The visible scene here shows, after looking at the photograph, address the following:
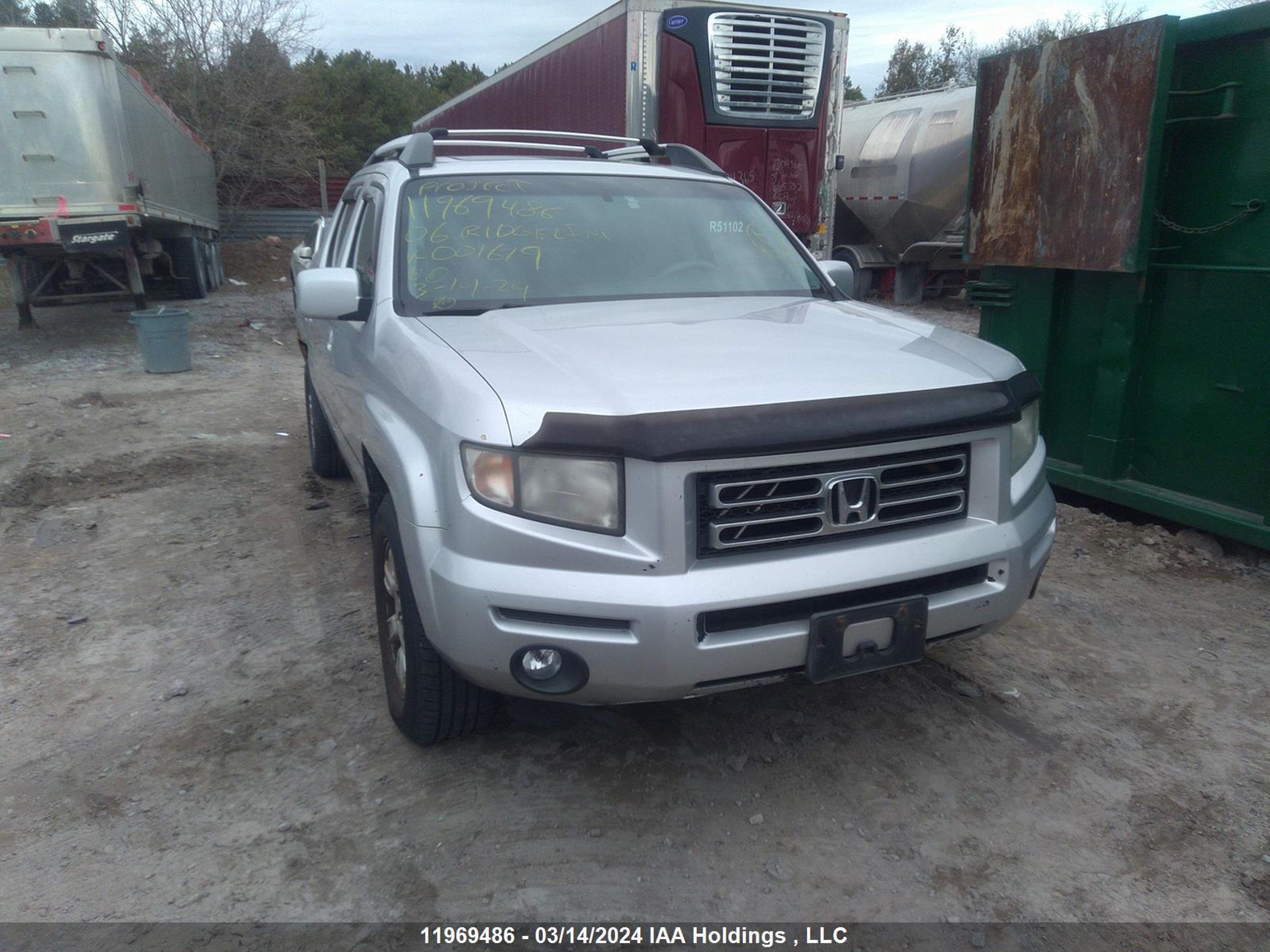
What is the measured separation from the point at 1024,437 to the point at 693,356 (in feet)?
3.52

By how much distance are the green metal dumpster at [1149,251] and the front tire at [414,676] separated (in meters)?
3.70

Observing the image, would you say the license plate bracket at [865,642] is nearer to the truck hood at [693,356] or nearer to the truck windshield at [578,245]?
the truck hood at [693,356]

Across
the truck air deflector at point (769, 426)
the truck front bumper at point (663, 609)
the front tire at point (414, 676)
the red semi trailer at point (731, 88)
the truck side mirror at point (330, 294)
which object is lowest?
the front tire at point (414, 676)

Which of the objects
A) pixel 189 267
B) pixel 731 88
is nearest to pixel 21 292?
pixel 189 267

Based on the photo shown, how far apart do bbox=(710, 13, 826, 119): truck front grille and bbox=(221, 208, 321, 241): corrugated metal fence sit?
58.3 feet

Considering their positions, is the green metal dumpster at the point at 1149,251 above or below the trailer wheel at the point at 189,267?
above

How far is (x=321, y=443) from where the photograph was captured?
597 cm

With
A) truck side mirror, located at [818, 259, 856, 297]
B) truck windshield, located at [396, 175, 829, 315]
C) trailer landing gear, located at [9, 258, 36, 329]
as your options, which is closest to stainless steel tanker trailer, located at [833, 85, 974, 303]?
truck side mirror, located at [818, 259, 856, 297]

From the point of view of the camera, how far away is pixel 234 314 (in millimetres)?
14859

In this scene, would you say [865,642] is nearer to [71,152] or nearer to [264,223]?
[71,152]

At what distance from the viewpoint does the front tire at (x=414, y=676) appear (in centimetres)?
281

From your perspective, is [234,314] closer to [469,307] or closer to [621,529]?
[469,307]

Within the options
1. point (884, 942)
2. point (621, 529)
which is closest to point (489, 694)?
point (621, 529)

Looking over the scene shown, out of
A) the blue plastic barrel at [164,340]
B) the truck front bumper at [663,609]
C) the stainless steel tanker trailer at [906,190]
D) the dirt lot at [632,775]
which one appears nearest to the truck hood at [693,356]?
the truck front bumper at [663,609]
